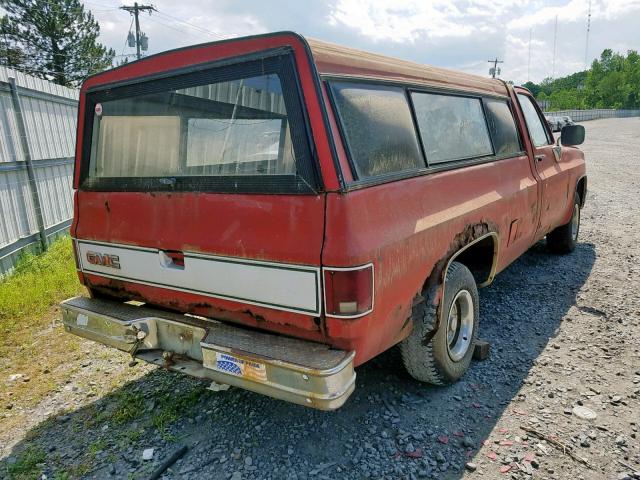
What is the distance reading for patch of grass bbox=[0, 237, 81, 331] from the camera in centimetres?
476

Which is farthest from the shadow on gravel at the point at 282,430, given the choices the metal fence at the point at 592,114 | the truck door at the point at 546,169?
the metal fence at the point at 592,114

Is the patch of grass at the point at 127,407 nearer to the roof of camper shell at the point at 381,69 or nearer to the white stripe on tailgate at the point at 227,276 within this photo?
the white stripe on tailgate at the point at 227,276

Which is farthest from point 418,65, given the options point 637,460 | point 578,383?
point 637,460

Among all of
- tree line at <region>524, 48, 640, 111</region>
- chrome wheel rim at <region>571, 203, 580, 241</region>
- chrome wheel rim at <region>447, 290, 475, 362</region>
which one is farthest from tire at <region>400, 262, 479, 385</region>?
tree line at <region>524, 48, 640, 111</region>

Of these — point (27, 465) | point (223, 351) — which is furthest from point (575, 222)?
point (27, 465)

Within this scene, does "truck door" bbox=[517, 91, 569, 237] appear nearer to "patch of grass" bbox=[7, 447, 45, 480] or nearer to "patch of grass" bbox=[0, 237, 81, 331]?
"patch of grass" bbox=[7, 447, 45, 480]

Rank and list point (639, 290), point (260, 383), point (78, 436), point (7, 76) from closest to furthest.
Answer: point (260, 383) → point (78, 436) → point (639, 290) → point (7, 76)

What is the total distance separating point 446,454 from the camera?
101 inches

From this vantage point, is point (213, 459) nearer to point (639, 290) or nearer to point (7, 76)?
point (639, 290)

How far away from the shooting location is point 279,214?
90.1 inches

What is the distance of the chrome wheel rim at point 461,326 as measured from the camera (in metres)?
3.24

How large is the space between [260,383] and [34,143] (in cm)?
582

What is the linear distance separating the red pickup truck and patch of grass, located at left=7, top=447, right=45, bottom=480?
732mm

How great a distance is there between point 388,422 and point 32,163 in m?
5.84
